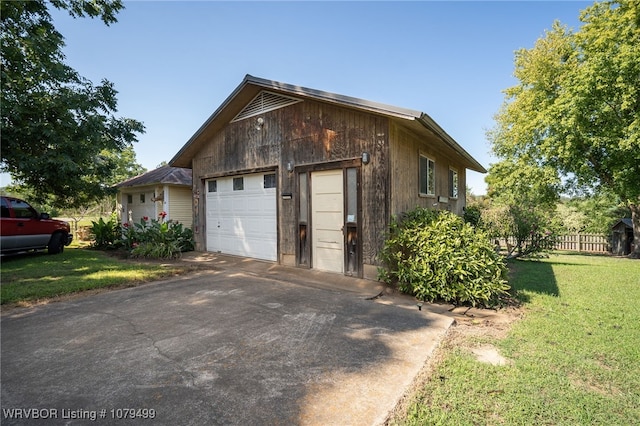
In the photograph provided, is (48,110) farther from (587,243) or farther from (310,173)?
(587,243)

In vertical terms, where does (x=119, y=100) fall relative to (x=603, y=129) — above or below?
above

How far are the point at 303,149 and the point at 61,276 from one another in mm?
5943

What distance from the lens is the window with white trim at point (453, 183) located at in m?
10.9

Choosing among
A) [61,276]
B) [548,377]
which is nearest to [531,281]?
[548,377]

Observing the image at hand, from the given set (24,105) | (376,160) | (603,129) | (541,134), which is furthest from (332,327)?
(541,134)

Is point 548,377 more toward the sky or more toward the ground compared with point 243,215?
more toward the ground

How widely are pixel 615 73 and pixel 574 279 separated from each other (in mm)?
11355

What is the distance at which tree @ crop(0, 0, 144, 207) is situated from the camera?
8820 mm

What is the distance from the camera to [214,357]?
286cm

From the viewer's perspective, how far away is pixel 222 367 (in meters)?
2.67

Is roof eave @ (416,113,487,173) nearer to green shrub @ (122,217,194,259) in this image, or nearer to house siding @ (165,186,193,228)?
green shrub @ (122,217,194,259)

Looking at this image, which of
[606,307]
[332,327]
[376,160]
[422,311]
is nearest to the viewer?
[332,327]

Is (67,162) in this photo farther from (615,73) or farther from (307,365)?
(615,73)

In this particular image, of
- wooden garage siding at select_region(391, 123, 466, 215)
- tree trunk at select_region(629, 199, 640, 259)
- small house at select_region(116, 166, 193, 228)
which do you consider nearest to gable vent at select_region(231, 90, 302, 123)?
wooden garage siding at select_region(391, 123, 466, 215)
